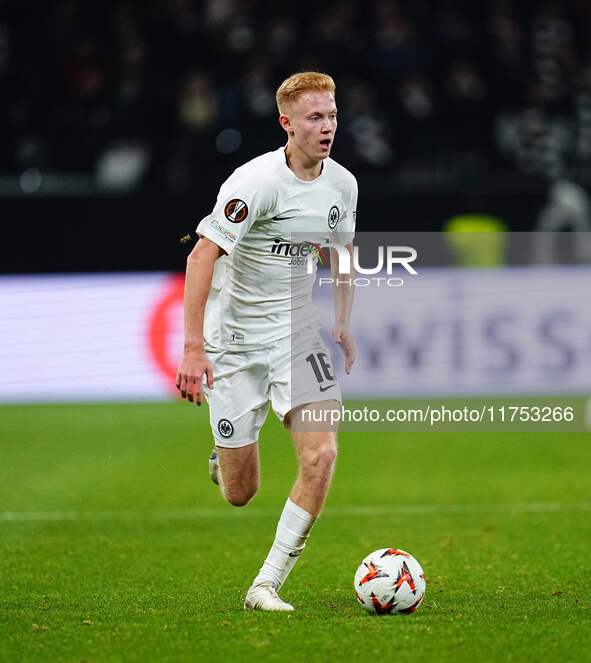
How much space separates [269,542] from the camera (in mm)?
7227

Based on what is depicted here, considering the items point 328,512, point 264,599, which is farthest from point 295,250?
point 328,512

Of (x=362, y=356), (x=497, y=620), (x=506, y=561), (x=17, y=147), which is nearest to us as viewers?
(x=497, y=620)

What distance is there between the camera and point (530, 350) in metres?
12.6

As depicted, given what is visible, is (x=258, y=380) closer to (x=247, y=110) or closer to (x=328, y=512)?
(x=328, y=512)

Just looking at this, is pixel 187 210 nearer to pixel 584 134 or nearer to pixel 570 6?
pixel 584 134

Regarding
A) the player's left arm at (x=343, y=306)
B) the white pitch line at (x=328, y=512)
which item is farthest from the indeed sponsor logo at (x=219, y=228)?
the white pitch line at (x=328, y=512)

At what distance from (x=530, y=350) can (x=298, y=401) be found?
776cm

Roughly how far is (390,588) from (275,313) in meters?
1.35

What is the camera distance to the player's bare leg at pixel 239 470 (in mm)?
5566

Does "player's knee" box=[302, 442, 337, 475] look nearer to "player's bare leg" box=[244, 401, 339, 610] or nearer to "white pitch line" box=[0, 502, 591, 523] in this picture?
"player's bare leg" box=[244, 401, 339, 610]

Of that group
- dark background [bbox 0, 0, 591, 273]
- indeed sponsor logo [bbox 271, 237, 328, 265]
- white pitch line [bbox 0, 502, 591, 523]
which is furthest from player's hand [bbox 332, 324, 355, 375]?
dark background [bbox 0, 0, 591, 273]

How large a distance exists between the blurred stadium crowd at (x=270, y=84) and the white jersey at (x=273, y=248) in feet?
28.3

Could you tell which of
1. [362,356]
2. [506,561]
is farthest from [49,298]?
[506,561]

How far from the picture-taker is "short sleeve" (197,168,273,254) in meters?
5.07
